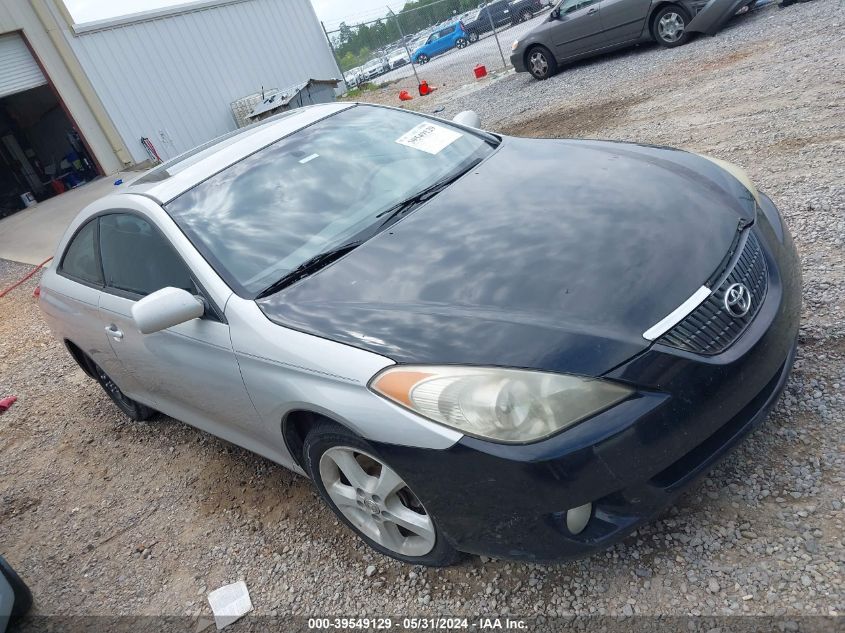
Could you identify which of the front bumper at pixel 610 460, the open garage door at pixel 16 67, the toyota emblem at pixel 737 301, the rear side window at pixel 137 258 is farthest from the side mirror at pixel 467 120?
the open garage door at pixel 16 67

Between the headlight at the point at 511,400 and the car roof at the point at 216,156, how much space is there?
1.84m

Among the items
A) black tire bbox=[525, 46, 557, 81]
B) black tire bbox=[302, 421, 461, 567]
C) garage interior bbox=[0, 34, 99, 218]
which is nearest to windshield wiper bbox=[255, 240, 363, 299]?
black tire bbox=[302, 421, 461, 567]

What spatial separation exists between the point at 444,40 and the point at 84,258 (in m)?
26.0

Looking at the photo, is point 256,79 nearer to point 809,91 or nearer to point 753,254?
point 809,91

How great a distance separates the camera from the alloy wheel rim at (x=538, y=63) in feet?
37.0

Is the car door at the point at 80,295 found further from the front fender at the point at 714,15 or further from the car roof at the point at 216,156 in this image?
the front fender at the point at 714,15

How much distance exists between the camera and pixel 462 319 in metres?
2.08

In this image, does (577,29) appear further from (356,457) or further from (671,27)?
(356,457)

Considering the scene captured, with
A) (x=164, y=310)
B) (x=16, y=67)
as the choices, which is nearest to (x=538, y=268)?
(x=164, y=310)

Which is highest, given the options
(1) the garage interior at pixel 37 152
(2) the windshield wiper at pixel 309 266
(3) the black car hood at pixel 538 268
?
(1) the garage interior at pixel 37 152

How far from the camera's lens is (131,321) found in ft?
10.5

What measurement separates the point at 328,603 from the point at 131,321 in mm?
1726

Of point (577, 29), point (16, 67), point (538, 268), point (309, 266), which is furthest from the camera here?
point (16, 67)

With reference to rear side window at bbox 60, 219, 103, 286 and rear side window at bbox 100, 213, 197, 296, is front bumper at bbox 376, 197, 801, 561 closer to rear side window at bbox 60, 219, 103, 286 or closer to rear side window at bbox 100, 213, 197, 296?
rear side window at bbox 100, 213, 197, 296
